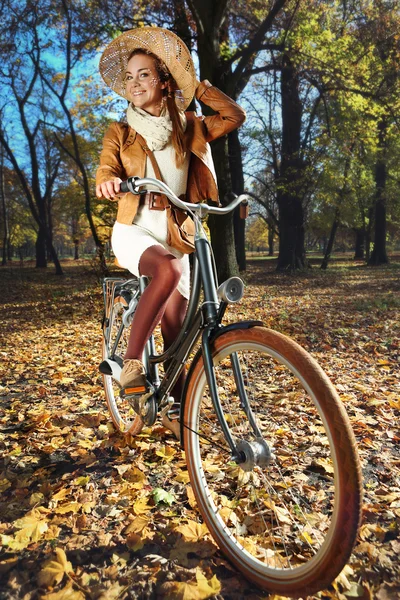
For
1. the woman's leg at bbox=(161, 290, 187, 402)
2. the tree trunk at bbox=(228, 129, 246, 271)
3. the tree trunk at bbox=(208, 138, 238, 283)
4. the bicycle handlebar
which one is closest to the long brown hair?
the bicycle handlebar

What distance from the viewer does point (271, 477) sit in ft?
8.60

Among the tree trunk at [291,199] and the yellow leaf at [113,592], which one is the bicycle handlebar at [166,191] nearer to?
the yellow leaf at [113,592]

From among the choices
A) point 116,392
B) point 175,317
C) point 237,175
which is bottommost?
point 116,392

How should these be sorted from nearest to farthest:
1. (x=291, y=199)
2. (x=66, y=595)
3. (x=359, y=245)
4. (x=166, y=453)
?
(x=66, y=595)
(x=166, y=453)
(x=291, y=199)
(x=359, y=245)

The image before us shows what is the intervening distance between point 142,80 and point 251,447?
6.48ft

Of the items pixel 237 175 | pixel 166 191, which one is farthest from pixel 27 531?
pixel 237 175

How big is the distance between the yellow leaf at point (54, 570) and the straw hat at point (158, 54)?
2.41 m

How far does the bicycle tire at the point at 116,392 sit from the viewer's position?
11.1 ft

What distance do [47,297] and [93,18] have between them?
25.4ft

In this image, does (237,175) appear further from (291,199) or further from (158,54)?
(158,54)

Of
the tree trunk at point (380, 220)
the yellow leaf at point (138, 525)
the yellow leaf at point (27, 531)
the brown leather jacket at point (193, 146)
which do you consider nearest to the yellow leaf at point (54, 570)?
the yellow leaf at point (27, 531)

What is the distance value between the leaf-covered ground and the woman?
73 centimetres

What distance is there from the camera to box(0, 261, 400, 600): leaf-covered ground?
1.95 metres

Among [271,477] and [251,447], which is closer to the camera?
[251,447]
